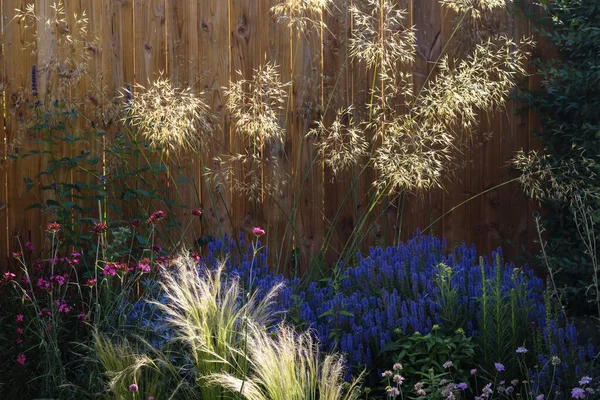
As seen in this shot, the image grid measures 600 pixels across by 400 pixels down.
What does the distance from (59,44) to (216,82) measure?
91cm

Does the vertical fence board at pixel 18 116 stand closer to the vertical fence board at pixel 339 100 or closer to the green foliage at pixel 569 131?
the vertical fence board at pixel 339 100

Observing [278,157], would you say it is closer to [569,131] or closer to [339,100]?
[339,100]

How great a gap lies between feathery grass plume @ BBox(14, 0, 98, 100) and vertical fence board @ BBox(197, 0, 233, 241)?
64 cm

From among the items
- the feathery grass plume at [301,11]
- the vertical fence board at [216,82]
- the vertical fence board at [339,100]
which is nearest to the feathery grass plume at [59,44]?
the vertical fence board at [216,82]

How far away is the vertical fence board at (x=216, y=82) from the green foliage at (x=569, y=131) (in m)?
1.67

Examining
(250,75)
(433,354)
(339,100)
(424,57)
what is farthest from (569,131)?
(433,354)

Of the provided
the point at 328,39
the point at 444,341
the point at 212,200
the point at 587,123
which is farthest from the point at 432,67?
the point at 444,341

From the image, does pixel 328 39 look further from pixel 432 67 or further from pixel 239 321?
pixel 239 321

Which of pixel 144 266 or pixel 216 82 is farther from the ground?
pixel 216 82

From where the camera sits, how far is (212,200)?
4523mm

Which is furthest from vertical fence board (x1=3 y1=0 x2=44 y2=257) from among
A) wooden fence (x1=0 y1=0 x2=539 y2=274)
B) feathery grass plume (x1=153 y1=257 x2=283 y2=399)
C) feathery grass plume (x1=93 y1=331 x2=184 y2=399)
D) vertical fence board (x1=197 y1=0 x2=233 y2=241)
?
feathery grass plume (x1=153 y1=257 x2=283 y2=399)

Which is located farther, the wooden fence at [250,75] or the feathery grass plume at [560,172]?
the wooden fence at [250,75]

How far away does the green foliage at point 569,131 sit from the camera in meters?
4.44

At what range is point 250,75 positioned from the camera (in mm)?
4902
